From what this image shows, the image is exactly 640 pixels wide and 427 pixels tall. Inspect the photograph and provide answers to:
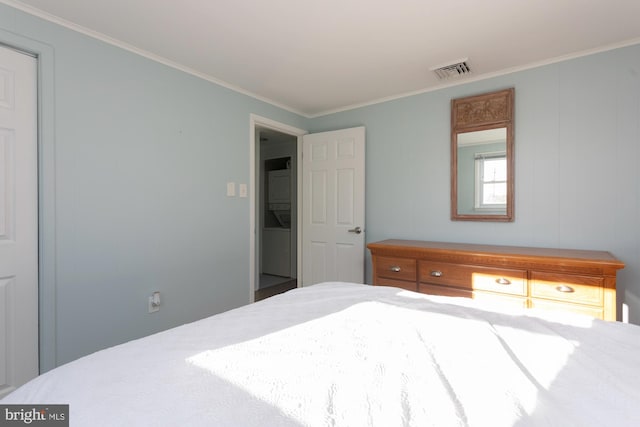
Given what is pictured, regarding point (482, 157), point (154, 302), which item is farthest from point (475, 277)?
point (154, 302)

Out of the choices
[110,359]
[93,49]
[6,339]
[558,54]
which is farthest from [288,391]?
[558,54]

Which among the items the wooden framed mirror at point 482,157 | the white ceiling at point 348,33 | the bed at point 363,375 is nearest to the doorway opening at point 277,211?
the white ceiling at point 348,33

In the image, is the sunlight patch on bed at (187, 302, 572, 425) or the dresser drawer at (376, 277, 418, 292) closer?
the sunlight patch on bed at (187, 302, 572, 425)

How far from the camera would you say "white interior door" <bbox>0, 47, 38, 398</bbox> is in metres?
1.76

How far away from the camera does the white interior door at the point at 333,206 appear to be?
3373 mm

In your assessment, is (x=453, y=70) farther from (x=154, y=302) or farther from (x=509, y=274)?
(x=154, y=302)

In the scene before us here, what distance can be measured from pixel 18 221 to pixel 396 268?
259cm

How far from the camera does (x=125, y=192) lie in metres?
2.22

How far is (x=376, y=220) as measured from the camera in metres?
3.35

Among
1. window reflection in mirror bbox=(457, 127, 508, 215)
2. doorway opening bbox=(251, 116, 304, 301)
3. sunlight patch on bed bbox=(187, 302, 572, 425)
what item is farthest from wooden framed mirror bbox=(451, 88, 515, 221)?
doorway opening bbox=(251, 116, 304, 301)

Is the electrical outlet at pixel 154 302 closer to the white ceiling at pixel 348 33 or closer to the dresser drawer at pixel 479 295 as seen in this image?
the white ceiling at pixel 348 33

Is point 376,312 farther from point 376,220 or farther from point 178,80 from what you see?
point 178,80

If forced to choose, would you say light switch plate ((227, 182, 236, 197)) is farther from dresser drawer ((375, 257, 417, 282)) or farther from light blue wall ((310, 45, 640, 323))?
light blue wall ((310, 45, 640, 323))

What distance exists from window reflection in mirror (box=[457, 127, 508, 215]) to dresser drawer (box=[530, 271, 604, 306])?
715mm
